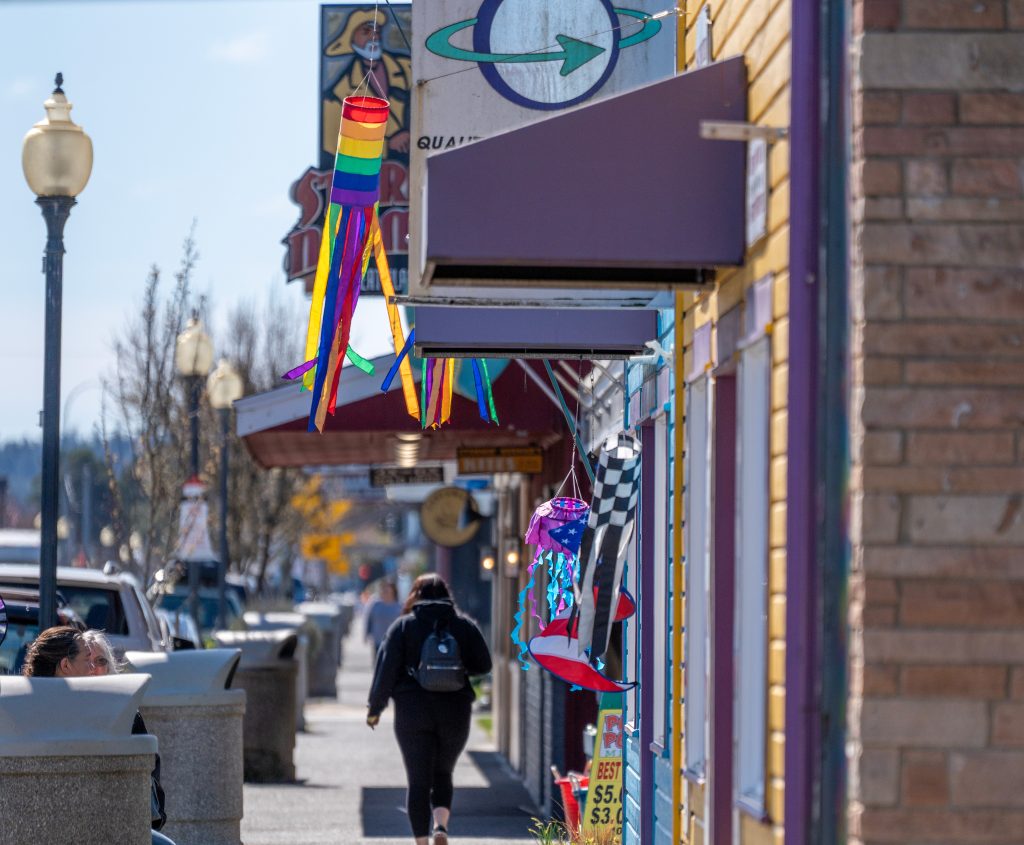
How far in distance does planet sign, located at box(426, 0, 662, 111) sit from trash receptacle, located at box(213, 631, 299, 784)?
9187 mm

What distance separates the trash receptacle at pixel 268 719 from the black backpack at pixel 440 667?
17.7 feet

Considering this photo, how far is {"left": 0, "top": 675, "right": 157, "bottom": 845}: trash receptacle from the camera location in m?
6.13

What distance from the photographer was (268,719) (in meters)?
15.9

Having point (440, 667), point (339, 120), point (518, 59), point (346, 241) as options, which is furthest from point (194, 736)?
point (339, 120)

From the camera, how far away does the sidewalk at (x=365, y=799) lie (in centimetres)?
1223

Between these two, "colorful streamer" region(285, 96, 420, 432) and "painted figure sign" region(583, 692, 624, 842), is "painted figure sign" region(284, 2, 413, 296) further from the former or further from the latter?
"colorful streamer" region(285, 96, 420, 432)

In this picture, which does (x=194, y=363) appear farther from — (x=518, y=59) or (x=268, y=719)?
(x=518, y=59)

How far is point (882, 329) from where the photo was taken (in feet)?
14.3

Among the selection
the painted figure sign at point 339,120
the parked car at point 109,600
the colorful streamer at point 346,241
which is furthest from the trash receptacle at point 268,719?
the colorful streamer at point 346,241

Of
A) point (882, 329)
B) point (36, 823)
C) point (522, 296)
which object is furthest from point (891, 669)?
point (36, 823)

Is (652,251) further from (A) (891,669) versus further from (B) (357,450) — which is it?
(B) (357,450)

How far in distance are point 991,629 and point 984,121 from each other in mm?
1231

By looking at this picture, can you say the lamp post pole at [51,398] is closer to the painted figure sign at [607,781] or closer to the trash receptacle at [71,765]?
the painted figure sign at [607,781]

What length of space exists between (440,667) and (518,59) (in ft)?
13.7
